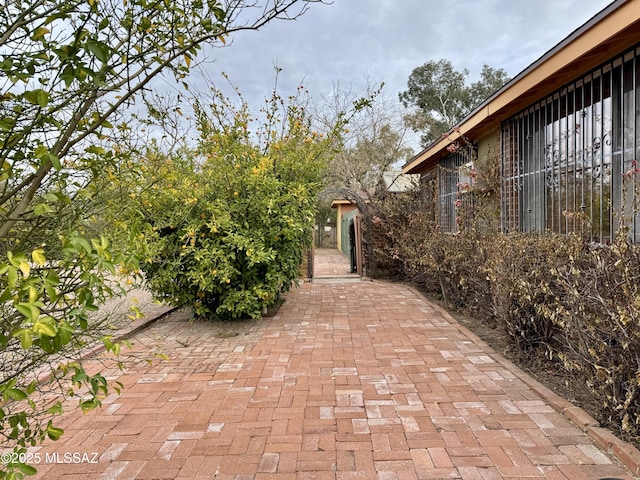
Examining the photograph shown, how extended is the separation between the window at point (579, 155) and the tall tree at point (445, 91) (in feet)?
71.9

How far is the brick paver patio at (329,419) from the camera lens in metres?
2.51

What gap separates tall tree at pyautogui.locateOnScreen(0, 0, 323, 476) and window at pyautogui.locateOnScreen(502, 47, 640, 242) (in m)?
3.05

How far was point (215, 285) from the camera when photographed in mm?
5777

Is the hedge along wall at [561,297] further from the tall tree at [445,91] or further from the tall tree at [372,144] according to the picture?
the tall tree at [445,91]

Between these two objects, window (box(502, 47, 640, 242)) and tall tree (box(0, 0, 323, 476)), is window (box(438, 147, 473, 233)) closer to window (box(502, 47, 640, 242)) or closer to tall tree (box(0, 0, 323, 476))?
window (box(502, 47, 640, 242))

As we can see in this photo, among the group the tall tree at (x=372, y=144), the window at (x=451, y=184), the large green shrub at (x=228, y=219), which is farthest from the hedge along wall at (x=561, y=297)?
the tall tree at (x=372, y=144)

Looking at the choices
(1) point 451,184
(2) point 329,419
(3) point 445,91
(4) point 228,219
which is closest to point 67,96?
(2) point 329,419

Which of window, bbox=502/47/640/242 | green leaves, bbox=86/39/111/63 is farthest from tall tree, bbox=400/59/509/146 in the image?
green leaves, bbox=86/39/111/63

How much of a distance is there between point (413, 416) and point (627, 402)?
135 centimetres

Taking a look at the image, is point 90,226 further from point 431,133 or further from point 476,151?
point 431,133

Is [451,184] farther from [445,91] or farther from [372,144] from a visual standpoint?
[445,91]

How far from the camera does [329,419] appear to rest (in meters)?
3.10

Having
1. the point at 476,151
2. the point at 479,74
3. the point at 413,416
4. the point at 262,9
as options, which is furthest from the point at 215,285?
the point at 479,74

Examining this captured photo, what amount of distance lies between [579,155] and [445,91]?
1005 inches
